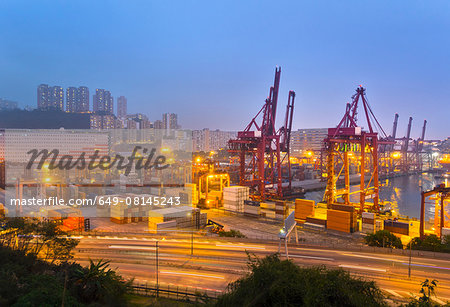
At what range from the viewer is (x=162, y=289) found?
29.5 feet

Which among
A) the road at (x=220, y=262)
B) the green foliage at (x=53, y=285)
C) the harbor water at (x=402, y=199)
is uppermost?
→ the green foliage at (x=53, y=285)

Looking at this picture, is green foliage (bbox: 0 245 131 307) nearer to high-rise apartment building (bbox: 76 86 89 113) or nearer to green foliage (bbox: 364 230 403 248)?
green foliage (bbox: 364 230 403 248)

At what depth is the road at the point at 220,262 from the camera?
9758 mm

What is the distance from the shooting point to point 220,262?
11906 millimetres

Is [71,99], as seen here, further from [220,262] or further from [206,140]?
[220,262]

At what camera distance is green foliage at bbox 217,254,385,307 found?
554 centimetres

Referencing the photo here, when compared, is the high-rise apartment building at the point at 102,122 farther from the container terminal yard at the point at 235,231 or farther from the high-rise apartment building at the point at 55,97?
the container terminal yard at the point at 235,231

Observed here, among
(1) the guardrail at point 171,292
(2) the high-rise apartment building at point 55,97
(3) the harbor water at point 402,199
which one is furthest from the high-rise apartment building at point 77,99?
(1) the guardrail at point 171,292

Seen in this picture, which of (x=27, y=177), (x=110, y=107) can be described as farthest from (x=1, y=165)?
(x=110, y=107)

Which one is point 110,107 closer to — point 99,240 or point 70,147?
point 70,147

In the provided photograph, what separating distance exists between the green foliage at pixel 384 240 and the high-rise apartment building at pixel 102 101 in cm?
12786

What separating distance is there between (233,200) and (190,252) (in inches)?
411

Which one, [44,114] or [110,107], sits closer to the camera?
[44,114]

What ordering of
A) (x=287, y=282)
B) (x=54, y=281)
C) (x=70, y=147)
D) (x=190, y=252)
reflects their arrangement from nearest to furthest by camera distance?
(x=287, y=282) → (x=54, y=281) → (x=190, y=252) → (x=70, y=147)
